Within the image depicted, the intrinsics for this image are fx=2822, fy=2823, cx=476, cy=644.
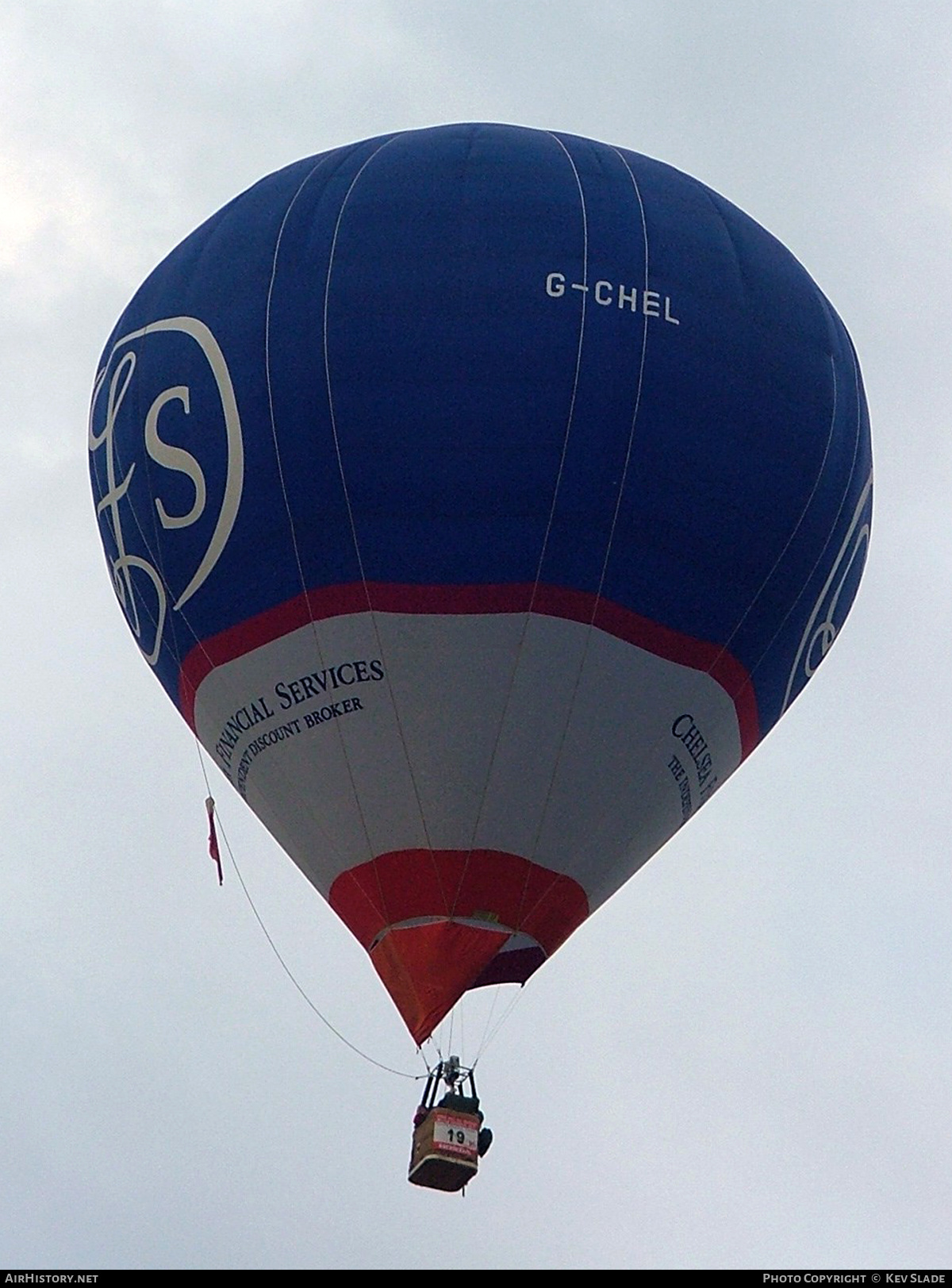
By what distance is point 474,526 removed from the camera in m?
18.3

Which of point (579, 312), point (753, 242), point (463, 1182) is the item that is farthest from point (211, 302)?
point (463, 1182)

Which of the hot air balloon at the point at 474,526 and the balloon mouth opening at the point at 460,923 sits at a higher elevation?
the hot air balloon at the point at 474,526

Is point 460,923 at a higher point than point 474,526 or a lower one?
lower

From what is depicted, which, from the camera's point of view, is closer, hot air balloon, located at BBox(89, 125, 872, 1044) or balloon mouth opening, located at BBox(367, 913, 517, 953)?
hot air balloon, located at BBox(89, 125, 872, 1044)

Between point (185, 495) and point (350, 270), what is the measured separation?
73.8 inches

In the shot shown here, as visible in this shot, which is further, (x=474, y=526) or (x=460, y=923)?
(x=460, y=923)

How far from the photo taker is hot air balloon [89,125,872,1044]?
60.2 ft

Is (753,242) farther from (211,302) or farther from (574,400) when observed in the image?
(211,302)

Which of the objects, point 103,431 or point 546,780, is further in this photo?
point 103,431

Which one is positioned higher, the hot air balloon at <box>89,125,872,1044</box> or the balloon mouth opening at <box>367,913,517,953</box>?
the hot air balloon at <box>89,125,872,1044</box>

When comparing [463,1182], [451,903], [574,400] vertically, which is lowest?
[463,1182]

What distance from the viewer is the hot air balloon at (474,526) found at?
18359 millimetres

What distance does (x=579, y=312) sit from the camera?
18.6 meters

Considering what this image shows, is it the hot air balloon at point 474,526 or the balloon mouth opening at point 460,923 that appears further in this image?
the balloon mouth opening at point 460,923
